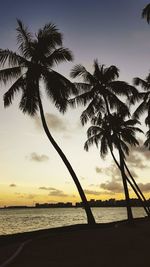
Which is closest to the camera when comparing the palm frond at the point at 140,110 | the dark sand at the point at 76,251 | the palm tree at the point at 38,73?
the dark sand at the point at 76,251

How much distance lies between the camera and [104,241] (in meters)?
14.8

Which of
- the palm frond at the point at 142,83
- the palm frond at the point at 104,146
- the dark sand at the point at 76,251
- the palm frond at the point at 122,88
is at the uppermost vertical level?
the palm frond at the point at 142,83

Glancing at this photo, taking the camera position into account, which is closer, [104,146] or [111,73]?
[111,73]

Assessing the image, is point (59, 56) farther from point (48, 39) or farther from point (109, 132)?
point (109, 132)

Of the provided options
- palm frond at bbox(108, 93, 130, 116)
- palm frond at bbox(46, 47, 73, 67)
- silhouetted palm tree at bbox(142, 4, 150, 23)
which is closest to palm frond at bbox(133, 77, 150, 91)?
palm frond at bbox(108, 93, 130, 116)

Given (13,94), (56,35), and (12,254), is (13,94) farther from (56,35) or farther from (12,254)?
(12,254)

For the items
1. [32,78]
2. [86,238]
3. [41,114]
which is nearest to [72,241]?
[86,238]

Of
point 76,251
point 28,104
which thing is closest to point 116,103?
point 28,104

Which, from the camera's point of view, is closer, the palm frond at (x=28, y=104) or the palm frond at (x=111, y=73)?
the palm frond at (x=28, y=104)

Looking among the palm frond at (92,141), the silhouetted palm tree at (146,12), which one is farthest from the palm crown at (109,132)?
the silhouetted palm tree at (146,12)

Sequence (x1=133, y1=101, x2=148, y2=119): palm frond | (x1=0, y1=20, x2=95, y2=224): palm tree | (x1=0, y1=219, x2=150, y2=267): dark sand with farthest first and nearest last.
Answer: (x1=133, y1=101, x2=148, y2=119): palm frond → (x1=0, y1=20, x2=95, y2=224): palm tree → (x1=0, y1=219, x2=150, y2=267): dark sand

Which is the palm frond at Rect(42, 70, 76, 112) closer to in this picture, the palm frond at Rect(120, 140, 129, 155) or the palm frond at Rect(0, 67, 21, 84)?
the palm frond at Rect(0, 67, 21, 84)

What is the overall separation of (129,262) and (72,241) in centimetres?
522

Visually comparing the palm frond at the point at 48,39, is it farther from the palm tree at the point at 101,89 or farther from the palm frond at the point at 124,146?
the palm frond at the point at 124,146
